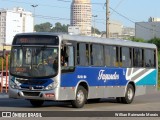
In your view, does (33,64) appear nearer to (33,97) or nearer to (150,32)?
(33,97)

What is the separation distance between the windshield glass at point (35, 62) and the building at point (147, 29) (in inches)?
4871

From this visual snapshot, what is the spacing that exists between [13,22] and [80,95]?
356 ft

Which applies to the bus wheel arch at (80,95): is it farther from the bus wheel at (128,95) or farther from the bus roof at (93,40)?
the bus wheel at (128,95)

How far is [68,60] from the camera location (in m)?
19.9

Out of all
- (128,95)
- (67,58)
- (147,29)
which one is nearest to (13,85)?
(67,58)

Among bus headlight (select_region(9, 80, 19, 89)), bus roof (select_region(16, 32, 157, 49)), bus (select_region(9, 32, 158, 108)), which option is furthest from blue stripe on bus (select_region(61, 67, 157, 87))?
bus headlight (select_region(9, 80, 19, 89))

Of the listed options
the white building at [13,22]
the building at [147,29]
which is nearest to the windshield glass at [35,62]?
the white building at [13,22]

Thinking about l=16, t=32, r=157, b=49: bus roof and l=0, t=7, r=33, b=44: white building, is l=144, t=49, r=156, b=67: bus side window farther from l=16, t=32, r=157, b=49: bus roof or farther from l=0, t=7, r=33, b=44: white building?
l=0, t=7, r=33, b=44: white building

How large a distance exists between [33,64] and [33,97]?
1.26m

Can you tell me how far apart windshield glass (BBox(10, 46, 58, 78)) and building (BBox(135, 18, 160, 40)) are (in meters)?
124

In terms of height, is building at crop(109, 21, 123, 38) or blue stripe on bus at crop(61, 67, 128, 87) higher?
building at crop(109, 21, 123, 38)

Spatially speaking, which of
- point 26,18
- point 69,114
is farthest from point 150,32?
point 69,114

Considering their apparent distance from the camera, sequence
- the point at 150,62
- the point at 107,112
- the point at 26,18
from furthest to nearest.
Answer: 1. the point at 26,18
2. the point at 150,62
3. the point at 107,112

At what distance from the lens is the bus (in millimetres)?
19578
